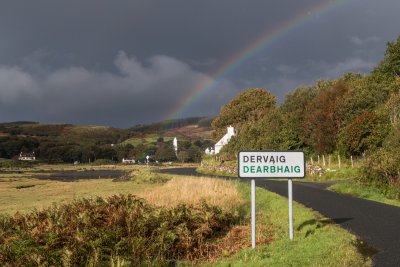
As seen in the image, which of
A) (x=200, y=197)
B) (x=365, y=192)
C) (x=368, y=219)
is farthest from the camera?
(x=365, y=192)

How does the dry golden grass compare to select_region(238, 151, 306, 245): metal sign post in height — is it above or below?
below

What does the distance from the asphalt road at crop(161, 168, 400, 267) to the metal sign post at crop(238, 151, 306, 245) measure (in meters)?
2.30

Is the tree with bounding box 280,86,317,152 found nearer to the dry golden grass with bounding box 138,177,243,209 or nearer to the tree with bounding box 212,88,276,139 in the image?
the tree with bounding box 212,88,276,139

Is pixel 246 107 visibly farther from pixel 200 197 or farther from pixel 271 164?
pixel 271 164

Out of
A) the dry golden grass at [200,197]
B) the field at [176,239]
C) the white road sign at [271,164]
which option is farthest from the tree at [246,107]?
the white road sign at [271,164]

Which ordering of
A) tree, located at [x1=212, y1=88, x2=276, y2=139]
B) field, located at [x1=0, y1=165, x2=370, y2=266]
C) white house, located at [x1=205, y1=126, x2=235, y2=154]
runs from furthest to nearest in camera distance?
white house, located at [x1=205, y1=126, x2=235, y2=154] < tree, located at [x1=212, y1=88, x2=276, y2=139] < field, located at [x1=0, y1=165, x2=370, y2=266]

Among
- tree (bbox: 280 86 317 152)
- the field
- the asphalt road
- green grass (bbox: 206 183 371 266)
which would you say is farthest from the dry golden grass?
tree (bbox: 280 86 317 152)

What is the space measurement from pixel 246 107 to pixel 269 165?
93274 millimetres

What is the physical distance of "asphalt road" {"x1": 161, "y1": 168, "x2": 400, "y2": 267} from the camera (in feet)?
33.9

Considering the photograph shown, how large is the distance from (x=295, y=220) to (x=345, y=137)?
104ft

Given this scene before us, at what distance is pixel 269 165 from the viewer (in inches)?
453

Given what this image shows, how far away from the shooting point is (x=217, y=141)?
12100 centimetres

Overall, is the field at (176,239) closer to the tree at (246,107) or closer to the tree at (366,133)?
the tree at (366,133)

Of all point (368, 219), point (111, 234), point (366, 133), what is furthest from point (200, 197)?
point (366, 133)
